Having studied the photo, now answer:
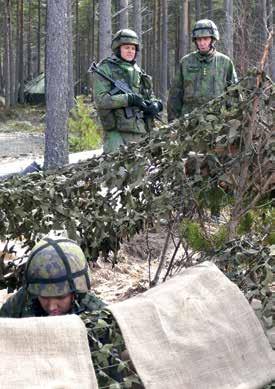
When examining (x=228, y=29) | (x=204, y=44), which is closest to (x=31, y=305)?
(x=204, y=44)

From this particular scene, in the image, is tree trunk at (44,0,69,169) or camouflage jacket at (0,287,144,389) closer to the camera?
camouflage jacket at (0,287,144,389)

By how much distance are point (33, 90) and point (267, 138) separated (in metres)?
33.1

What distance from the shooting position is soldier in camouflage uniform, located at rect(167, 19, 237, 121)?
6875 millimetres

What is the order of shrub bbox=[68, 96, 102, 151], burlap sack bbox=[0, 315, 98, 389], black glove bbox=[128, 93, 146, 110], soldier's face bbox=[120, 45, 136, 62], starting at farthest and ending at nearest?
1. shrub bbox=[68, 96, 102, 151]
2. black glove bbox=[128, 93, 146, 110]
3. soldier's face bbox=[120, 45, 136, 62]
4. burlap sack bbox=[0, 315, 98, 389]

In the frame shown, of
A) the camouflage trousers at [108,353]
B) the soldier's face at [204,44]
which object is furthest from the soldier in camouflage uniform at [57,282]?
the soldier's face at [204,44]

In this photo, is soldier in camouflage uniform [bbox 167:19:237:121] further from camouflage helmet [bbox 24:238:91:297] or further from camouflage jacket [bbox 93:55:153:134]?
camouflage helmet [bbox 24:238:91:297]

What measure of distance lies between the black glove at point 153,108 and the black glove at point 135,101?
54 mm

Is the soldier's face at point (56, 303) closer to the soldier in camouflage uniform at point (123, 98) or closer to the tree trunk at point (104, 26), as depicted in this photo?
the soldier in camouflage uniform at point (123, 98)

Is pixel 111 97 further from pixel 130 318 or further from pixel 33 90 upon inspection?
pixel 33 90

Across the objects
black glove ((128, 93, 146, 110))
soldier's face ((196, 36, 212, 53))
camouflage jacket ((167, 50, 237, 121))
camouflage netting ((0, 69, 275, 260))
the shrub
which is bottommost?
the shrub

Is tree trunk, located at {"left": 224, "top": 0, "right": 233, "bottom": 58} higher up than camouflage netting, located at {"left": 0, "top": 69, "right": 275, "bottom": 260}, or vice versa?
tree trunk, located at {"left": 224, "top": 0, "right": 233, "bottom": 58}

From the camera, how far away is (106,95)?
6656 millimetres

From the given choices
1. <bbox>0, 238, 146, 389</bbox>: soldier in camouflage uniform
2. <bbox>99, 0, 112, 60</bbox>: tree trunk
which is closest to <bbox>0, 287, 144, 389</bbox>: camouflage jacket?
<bbox>0, 238, 146, 389</bbox>: soldier in camouflage uniform

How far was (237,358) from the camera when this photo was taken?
8.73 feet
